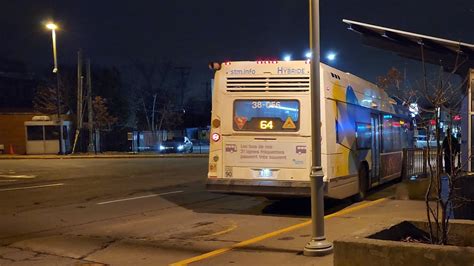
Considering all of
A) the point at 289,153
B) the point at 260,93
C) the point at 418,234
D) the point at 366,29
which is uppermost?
the point at 366,29

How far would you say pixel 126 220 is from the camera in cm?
1198

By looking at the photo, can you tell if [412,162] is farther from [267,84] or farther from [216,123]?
[216,123]

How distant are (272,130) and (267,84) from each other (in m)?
0.97

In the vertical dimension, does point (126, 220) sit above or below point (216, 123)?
below

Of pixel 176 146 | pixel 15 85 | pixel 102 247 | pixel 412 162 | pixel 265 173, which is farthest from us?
pixel 15 85

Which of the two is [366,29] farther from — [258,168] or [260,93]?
[258,168]

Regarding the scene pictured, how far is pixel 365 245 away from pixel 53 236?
21.8ft

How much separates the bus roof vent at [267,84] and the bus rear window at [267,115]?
268 mm

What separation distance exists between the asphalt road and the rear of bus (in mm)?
828

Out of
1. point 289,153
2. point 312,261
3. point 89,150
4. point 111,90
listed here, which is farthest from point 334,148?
point 111,90

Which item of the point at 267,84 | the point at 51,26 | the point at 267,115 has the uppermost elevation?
the point at 51,26

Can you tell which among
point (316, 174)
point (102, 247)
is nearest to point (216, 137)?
point (102, 247)

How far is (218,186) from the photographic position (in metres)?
12.0

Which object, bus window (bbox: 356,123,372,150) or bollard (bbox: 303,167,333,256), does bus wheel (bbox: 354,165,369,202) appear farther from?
bollard (bbox: 303,167,333,256)
